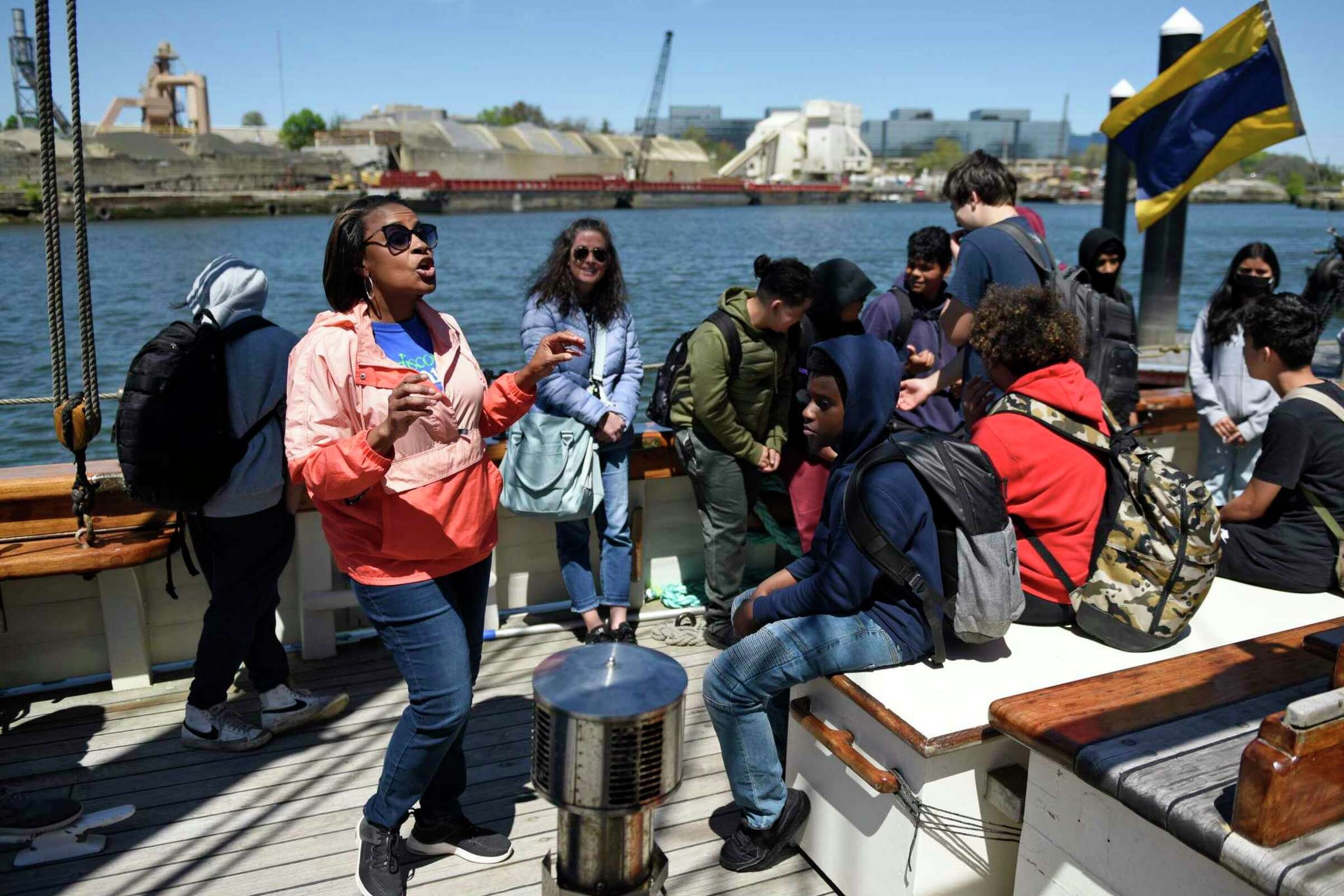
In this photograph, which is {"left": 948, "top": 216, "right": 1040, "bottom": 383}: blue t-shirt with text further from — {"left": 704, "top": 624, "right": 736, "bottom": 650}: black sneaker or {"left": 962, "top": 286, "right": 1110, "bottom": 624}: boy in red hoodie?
{"left": 704, "top": 624, "right": 736, "bottom": 650}: black sneaker

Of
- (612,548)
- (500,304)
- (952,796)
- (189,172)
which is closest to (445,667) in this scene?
(952,796)

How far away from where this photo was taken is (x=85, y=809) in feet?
9.43

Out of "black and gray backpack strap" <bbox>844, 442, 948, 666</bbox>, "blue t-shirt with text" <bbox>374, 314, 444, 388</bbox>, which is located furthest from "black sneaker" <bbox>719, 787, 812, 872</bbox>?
"blue t-shirt with text" <bbox>374, 314, 444, 388</bbox>

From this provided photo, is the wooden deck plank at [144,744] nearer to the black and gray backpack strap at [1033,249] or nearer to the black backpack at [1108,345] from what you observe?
the black and gray backpack strap at [1033,249]

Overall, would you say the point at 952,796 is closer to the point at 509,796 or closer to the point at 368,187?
the point at 509,796

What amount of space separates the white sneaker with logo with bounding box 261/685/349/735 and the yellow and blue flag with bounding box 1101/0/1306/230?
13.7ft

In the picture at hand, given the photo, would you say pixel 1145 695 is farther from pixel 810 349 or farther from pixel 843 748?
pixel 810 349

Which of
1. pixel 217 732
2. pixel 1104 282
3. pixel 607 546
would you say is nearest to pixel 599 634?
pixel 607 546

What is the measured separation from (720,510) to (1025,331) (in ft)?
4.63

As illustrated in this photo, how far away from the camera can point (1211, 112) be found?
5.07 metres

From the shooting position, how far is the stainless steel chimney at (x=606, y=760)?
143 cm

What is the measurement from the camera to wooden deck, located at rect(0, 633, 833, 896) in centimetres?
262

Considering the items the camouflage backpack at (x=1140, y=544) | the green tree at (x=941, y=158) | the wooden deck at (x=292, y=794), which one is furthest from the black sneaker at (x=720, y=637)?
the green tree at (x=941, y=158)

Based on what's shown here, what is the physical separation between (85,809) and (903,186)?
12385 cm
